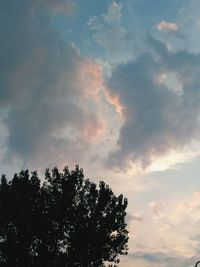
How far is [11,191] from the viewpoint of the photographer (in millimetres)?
53438

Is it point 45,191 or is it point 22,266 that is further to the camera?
point 45,191

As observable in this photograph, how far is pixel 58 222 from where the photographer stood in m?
51.8

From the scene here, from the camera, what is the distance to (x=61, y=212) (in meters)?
52.2

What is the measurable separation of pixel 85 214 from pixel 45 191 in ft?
18.6

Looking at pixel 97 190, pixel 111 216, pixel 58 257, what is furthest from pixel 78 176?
pixel 58 257

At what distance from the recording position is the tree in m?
50.3

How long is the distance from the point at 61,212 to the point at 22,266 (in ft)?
24.1

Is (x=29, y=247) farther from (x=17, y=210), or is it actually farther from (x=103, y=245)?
(x=103, y=245)

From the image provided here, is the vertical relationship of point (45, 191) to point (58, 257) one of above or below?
above

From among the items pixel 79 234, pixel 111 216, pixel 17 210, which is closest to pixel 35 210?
pixel 17 210

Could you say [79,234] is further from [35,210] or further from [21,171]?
[21,171]

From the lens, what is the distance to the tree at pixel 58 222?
5028 centimetres

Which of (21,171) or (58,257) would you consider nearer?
(58,257)

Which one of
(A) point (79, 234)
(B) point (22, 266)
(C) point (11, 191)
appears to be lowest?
(B) point (22, 266)
